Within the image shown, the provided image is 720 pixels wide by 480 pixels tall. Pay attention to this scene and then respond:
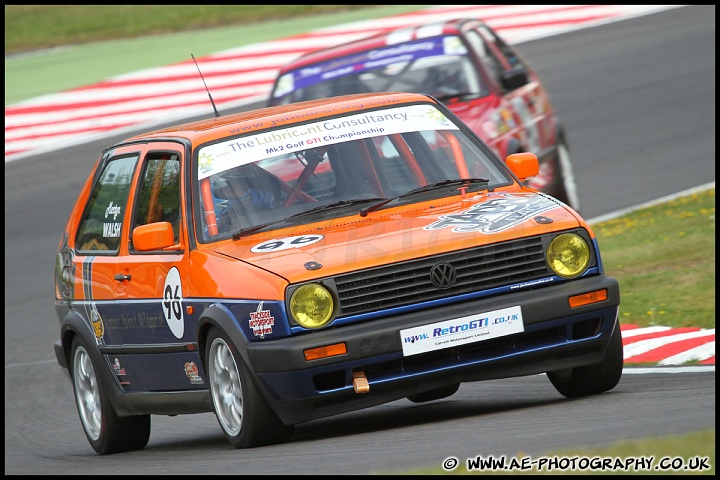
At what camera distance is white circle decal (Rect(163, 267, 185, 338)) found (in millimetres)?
7543

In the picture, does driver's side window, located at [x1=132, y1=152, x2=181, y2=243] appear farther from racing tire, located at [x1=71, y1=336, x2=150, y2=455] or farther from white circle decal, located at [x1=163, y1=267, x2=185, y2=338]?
racing tire, located at [x1=71, y1=336, x2=150, y2=455]

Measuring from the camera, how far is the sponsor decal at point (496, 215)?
711cm

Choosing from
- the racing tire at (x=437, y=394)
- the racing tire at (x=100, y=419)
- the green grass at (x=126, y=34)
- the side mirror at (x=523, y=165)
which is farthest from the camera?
the green grass at (x=126, y=34)

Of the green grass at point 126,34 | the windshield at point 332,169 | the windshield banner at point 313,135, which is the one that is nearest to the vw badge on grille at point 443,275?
the windshield at point 332,169

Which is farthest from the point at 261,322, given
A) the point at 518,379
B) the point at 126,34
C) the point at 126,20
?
the point at 126,20

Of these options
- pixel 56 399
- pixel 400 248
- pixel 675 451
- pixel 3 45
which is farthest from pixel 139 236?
pixel 3 45

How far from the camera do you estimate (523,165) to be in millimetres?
8172

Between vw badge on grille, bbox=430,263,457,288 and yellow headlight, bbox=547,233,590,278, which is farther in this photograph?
yellow headlight, bbox=547,233,590,278

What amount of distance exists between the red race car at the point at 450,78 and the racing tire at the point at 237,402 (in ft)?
18.4

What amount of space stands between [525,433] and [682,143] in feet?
37.9

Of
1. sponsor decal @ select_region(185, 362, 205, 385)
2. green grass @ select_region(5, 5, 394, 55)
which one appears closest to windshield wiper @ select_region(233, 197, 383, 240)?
sponsor decal @ select_region(185, 362, 205, 385)

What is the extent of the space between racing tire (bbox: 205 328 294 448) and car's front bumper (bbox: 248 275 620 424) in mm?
102

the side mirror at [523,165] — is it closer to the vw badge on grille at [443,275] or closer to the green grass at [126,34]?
the vw badge on grille at [443,275]

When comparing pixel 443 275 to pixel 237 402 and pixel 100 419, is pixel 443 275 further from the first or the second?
pixel 100 419
